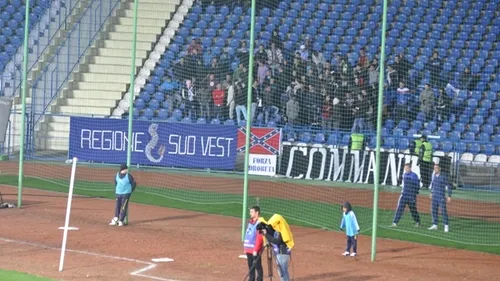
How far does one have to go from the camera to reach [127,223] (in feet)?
90.5

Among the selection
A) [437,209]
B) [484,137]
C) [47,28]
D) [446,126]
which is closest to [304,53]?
[446,126]

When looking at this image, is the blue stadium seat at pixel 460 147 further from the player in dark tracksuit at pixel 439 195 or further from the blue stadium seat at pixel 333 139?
the player in dark tracksuit at pixel 439 195

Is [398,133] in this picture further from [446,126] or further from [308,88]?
[308,88]

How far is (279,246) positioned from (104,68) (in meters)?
24.8

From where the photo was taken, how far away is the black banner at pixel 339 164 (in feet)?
118

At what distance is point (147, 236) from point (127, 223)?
2055 millimetres

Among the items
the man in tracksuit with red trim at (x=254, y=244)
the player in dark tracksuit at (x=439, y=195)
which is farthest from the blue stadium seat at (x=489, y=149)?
the man in tracksuit with red trim at (x=254, y=244)

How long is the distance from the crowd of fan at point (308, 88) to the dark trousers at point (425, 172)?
240 cm

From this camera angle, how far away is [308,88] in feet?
110

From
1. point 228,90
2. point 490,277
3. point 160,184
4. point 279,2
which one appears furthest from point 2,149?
point 490,277

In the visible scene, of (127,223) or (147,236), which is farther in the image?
(127,223)

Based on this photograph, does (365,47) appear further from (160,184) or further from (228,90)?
(160,184)

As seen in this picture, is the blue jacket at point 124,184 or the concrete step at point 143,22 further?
the concrete step at point 143,22

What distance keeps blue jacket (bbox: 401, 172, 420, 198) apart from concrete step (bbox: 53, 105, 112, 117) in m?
16.7
